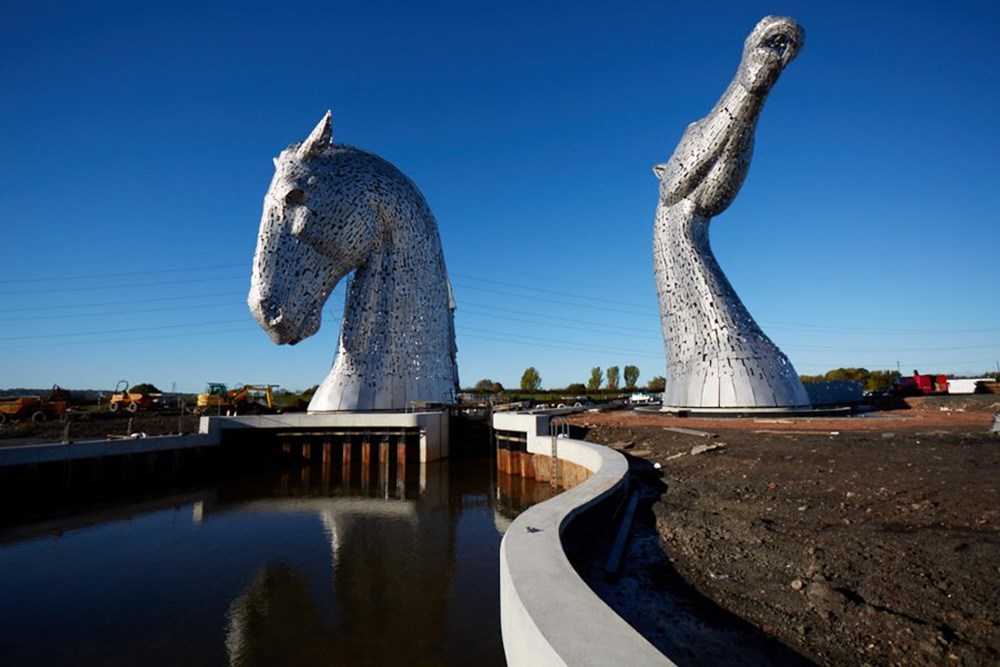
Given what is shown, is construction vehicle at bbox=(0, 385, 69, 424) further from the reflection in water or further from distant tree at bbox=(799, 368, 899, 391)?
distant tree at bbox=(799, 368, 899, 391)

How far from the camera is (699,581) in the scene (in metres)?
4.85

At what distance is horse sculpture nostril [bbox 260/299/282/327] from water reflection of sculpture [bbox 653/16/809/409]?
11.9m

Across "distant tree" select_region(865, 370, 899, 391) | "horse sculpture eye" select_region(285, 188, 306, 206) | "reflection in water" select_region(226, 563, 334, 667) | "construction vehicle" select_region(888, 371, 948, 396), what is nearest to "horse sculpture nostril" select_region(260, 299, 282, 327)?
"horse sculpture eye" select_region(285, 188, 306, 206)

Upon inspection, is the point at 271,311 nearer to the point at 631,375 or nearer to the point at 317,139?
the point at 317,139

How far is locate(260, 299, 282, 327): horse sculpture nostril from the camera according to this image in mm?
15164

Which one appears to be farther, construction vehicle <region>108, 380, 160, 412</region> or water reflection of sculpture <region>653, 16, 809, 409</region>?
construction vehicle <region>108, 380, 160, 412</region>

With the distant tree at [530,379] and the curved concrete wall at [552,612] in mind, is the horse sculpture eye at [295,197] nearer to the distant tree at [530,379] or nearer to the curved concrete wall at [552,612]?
the curved concrete wall at [552,612]

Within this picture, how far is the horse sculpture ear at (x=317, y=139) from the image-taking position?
15742mm

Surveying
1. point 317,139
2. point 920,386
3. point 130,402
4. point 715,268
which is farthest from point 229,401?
point 920,386

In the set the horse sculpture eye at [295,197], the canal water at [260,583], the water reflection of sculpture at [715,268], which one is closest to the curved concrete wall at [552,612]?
the canal water at [260,583]

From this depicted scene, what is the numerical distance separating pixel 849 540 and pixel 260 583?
707cm

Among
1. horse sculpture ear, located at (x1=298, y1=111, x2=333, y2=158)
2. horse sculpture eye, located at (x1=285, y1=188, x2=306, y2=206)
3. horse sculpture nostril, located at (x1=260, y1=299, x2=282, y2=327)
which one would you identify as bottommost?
horse sculpture nostril, located at (x1=260, y1=299, x2=282, y2=327)

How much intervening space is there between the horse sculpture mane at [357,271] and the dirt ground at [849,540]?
397 inches

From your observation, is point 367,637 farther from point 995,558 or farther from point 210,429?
point 210,429
